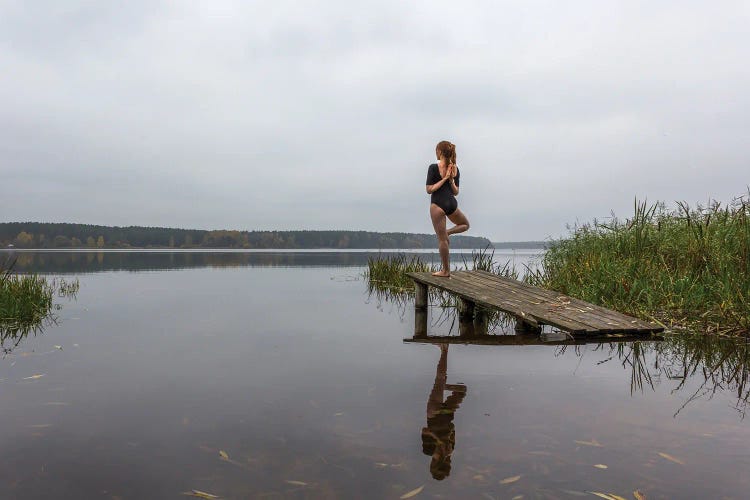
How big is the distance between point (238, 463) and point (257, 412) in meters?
1.01

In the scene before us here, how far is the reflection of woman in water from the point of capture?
303 cm

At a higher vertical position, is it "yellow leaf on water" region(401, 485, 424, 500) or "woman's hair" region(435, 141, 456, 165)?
"woman's hair" region(435, 141, 456, 165)

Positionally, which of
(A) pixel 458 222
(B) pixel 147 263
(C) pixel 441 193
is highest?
(C) pixel 441 193

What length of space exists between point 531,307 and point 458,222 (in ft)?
6.93

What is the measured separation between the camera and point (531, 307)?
7.85m

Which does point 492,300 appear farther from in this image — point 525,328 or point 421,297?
point 421,297

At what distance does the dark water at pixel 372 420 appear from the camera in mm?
2826

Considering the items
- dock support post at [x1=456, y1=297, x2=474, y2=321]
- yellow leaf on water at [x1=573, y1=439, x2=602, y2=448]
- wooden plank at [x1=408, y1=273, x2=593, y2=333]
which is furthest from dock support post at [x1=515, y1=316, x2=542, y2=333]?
yellow leaf on water at [x1=573, y1=439, x2=602, y2=448]

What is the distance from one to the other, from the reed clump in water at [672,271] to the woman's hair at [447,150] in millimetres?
3643

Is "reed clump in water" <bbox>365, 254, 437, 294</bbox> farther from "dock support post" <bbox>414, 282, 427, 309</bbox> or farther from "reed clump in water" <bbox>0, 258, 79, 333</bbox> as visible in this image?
"reed clump in water" <bbox>0, 258, 79, 333</bbox>

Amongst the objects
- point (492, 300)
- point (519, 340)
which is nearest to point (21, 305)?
point (492, 300)

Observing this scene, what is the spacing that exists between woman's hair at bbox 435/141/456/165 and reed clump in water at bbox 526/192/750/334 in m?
3.64

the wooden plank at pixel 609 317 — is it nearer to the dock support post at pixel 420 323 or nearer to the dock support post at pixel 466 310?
the dock support post at pixel 466 310

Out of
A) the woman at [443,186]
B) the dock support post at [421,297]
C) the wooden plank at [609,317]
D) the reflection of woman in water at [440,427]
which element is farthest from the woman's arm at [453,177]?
the reflection of woman in water at [440,427]
